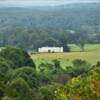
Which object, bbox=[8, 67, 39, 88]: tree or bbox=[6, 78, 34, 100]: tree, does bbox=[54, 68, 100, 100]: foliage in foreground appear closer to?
bbox=[6, 78, 34, 100]: tree

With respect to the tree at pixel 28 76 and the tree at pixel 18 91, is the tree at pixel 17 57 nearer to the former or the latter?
the tree at pixel 28 76

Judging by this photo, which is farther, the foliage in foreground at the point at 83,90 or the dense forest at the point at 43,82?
the dense forest at the point at 43,82

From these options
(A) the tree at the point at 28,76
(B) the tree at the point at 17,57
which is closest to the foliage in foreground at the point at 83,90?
(A) the tree at the point at 28,76

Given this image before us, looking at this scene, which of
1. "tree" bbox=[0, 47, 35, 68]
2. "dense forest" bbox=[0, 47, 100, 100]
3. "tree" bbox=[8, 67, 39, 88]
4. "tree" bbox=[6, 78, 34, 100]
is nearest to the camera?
"dense forest" bbox=[0, 47, 100, 100]

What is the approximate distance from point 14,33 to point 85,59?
53.2 m

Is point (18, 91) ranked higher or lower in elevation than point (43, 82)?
higher

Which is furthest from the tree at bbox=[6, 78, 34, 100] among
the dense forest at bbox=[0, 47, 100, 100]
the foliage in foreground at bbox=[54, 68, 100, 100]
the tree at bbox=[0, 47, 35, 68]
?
the tree at bbox=[0, 47, 35, 68]

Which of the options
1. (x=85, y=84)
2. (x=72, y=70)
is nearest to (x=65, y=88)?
(x=85, y=84)

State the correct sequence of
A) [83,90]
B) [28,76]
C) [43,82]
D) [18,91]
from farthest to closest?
[43,82] → [28,76] → [18,91] → [83,90]

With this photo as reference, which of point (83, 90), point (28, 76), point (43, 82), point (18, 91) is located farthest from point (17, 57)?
point (83, 90)

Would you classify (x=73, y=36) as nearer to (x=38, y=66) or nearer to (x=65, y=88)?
(x=38, y=66)

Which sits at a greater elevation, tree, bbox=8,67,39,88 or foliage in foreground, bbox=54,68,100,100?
foliage in foreground, bbox=54,68,100,100

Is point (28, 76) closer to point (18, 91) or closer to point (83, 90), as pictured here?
point (18, 91)

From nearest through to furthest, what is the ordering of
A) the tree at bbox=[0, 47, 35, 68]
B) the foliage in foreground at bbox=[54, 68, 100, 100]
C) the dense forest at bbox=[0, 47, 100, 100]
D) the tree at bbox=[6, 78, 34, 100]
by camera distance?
1. the foliage in foreground at bbox=[54, 68, 100, 100]
2. the dense forest at bbox=[0, 47, 100, 100]
3. the tree at bbox=[6, 78, 34, 100]
4. the tree at bbox=[0, 47, 35, 68]
